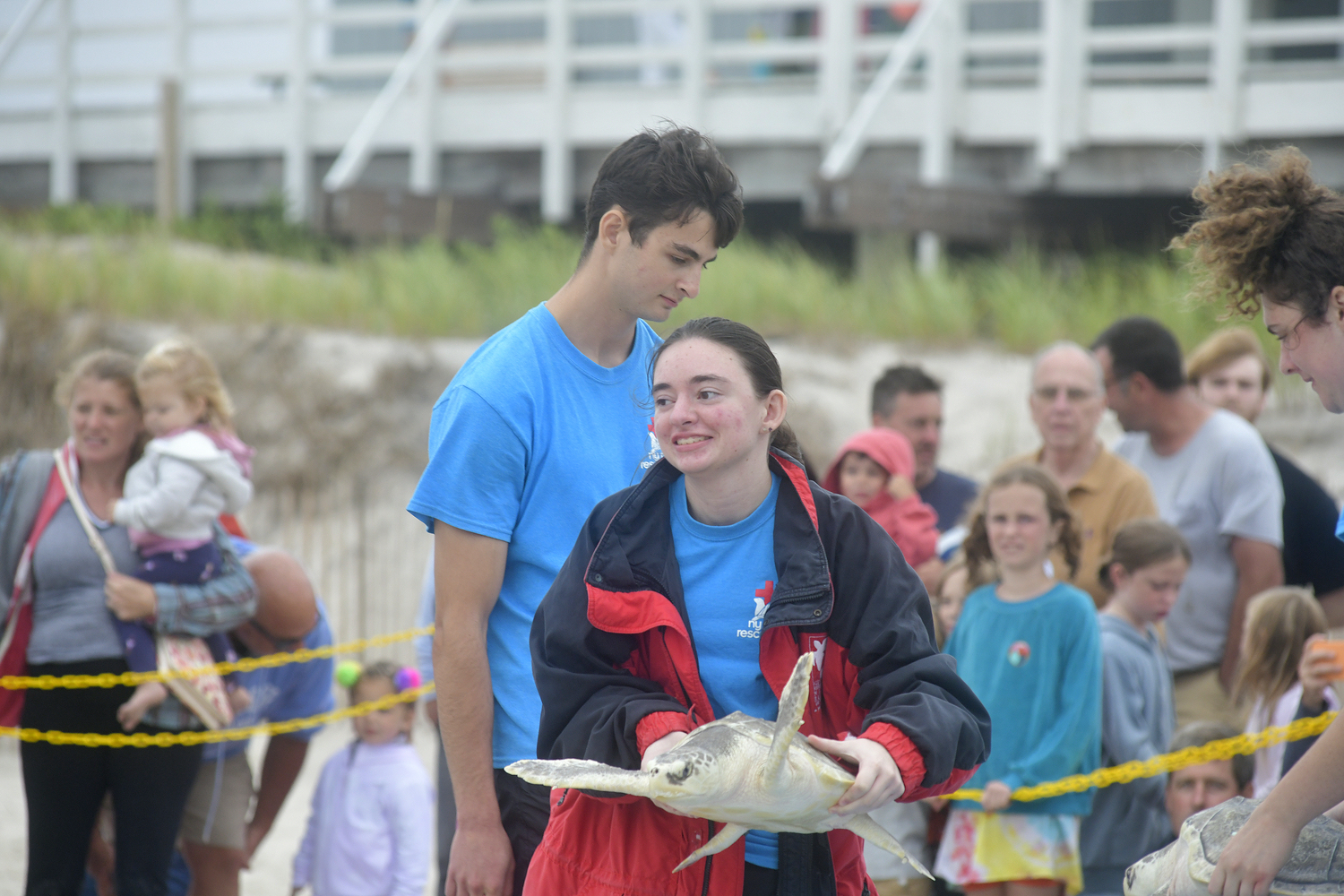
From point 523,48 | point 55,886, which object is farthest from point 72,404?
point 523,48

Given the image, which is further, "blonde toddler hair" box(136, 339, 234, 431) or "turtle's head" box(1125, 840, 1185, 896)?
"blonde toddler hair" box(136, 339, 234, 431)

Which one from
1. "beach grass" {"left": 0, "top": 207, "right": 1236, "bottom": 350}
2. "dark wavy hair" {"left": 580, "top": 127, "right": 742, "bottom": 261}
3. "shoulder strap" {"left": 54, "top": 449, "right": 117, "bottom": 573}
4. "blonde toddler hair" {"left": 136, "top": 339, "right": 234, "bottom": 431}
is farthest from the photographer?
"beach grass" {"left": 0, "top": 207, "right": 1236, "bottom": 350}

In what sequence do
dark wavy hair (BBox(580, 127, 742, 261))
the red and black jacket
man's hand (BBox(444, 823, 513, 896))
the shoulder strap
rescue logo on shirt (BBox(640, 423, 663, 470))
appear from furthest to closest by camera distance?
the shoulder strap
rescue logo on shirt (BBox(640, 423, 663, 470))
dark wavy hair (BBox(580, 127, 742, 261))
man's hand (BBox(444, 823, 513, 896))
the red and black jacket

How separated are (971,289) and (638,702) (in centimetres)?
853

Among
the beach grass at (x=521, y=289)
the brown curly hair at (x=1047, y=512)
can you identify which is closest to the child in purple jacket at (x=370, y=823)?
the brown curly hair at (x=1047, y=512)

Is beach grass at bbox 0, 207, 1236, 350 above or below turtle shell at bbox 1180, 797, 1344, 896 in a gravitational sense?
above

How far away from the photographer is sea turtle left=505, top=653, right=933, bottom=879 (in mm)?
1791

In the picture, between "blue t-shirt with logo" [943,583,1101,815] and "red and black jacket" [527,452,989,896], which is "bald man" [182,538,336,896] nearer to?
"blue t-shirt with logo" [943,583,1101,815]

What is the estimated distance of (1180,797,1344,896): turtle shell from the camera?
2.09 m

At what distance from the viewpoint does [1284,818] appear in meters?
2.08

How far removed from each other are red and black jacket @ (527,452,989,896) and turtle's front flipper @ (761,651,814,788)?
23 cm

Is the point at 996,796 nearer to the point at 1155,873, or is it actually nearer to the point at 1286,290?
the point at 1155,873

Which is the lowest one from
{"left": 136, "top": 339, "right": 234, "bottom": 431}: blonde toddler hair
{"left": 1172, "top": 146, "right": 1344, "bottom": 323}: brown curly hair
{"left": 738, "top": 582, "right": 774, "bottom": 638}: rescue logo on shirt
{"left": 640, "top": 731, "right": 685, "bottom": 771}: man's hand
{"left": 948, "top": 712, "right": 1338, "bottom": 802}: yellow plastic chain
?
{"left": 948, "top": 712, "right": 1338, "bottom": 802}: yellow plastic chain

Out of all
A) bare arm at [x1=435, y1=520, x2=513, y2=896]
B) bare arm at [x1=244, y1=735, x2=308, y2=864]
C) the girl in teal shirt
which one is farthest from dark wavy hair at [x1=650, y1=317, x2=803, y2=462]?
bare arm at [x1=244, y1=735, x2=308, y2=864]
